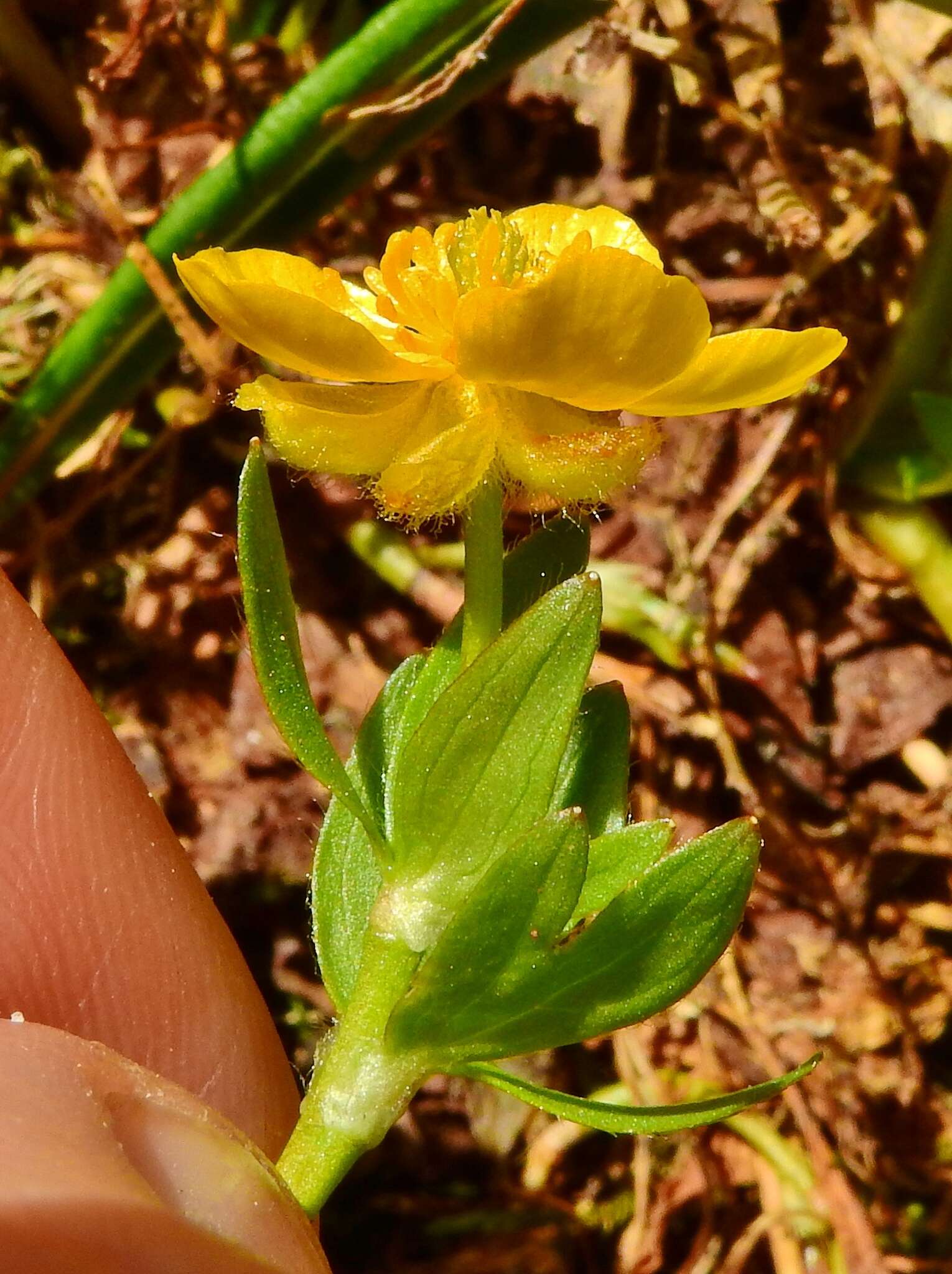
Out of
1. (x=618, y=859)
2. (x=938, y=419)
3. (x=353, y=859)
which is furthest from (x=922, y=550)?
(x=353, y=859)

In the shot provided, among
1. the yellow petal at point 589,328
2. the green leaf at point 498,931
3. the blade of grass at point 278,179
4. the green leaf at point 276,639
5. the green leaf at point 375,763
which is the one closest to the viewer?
the yellow petal at point 589,328

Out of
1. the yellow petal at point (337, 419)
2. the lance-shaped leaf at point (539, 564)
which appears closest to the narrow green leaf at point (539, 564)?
the lance-shaped leaf at point (539, 564)

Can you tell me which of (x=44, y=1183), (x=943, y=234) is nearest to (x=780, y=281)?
(x=943, y=234)

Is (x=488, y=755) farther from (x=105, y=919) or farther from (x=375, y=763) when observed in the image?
(x=105, y=919)

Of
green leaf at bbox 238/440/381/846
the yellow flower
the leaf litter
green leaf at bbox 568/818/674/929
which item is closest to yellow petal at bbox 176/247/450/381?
the yellow flower

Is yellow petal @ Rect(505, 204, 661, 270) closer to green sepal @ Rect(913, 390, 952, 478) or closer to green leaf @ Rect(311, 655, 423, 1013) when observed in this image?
green leaf @ Rect(311, 655, 423, 1013)

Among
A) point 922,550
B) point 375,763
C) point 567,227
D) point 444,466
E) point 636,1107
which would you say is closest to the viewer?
point 444,466

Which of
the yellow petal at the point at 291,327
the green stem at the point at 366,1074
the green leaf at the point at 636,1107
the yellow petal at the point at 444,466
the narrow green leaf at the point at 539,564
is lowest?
the green leaf at the point at 636,1107

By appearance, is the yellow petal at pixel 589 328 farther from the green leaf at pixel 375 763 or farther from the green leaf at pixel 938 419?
the green leaf at pixel 938 419
